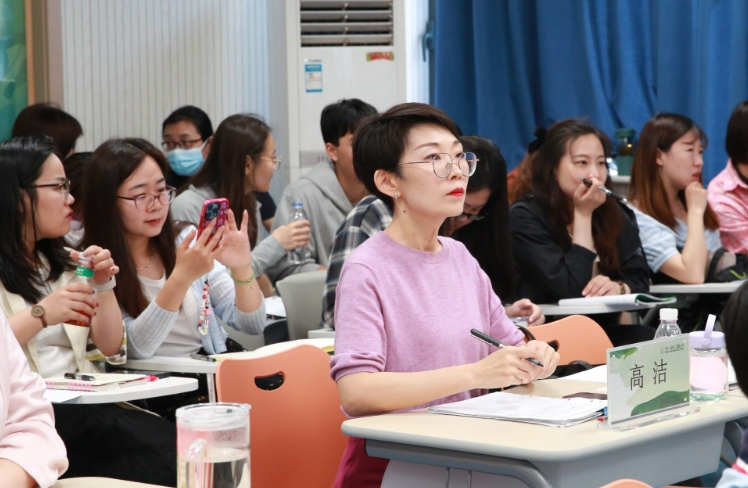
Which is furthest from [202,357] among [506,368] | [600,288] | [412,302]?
[600,288]

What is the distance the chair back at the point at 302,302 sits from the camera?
340 centimetres

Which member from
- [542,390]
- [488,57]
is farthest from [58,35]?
[542,390]

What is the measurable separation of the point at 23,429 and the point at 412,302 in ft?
2.75

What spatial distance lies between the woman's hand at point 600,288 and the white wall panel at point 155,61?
3.23 metres

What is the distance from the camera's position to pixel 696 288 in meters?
3.81

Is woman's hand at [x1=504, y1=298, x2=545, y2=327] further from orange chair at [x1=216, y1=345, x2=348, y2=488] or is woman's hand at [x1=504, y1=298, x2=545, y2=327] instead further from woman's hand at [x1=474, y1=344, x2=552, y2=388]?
woman's hand at [x1=474, y1=344, x2=552, y2=388]

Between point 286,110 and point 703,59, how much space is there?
100 inches

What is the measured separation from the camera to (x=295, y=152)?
18.6ft

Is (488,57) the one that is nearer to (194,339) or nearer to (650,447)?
(194,339)

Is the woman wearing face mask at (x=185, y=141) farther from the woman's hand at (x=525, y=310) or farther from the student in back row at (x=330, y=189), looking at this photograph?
the woman's hand at (x=525, y=310)

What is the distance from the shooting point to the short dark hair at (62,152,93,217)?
3.22 metres

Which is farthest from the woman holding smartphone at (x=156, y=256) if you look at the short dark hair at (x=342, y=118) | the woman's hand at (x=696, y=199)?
the woman's hand at (x=696, y=199)

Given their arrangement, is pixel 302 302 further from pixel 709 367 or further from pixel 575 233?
pixel 709 367

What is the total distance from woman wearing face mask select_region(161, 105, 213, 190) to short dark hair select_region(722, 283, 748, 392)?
431 cm
